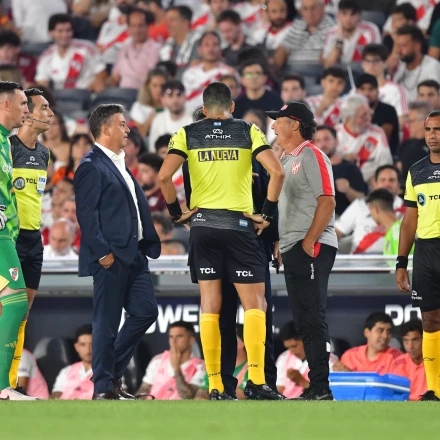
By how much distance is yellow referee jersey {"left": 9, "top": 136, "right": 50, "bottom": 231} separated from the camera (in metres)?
7.83

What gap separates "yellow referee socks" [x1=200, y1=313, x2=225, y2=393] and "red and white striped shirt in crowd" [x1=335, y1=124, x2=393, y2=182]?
17.8 feet

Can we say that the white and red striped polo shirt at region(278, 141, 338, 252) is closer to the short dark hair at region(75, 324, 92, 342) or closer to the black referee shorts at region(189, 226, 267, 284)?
the black referee shorts at region(189, 226, 267, 284)

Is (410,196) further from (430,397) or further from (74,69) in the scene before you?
(74,69)

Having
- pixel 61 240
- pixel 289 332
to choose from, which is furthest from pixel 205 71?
pixel 289 332

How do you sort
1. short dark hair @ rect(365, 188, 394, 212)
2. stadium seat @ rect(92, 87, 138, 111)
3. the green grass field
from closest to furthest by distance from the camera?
the green grass field → short dark hair @ rect(365, 188, 394, 212) → stadium seat @ rect(92, 87, 138, 111)

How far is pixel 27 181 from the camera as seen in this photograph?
25.8 feet

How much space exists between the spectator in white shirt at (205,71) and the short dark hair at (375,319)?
16.0 ft

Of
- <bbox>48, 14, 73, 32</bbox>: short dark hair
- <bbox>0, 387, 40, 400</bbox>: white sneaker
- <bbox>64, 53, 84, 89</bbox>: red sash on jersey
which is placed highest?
<bbox>48, 14, 73, 32</bbox>: short dark hair

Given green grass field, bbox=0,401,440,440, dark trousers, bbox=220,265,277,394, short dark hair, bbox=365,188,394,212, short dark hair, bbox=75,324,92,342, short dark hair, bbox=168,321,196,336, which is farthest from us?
short dark hair, bbox=365,188,394,212

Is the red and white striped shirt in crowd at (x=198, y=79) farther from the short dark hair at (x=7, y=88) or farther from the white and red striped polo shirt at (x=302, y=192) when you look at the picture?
the short dark hair at (x=7, y=88)

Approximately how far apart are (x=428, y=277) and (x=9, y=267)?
2928 millimetres

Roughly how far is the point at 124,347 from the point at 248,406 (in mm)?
1683

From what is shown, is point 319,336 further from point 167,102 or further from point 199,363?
point 167,102

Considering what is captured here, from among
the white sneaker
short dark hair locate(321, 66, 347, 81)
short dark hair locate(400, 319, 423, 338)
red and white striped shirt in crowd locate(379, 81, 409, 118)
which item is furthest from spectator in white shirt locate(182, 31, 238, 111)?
the white sneaker
